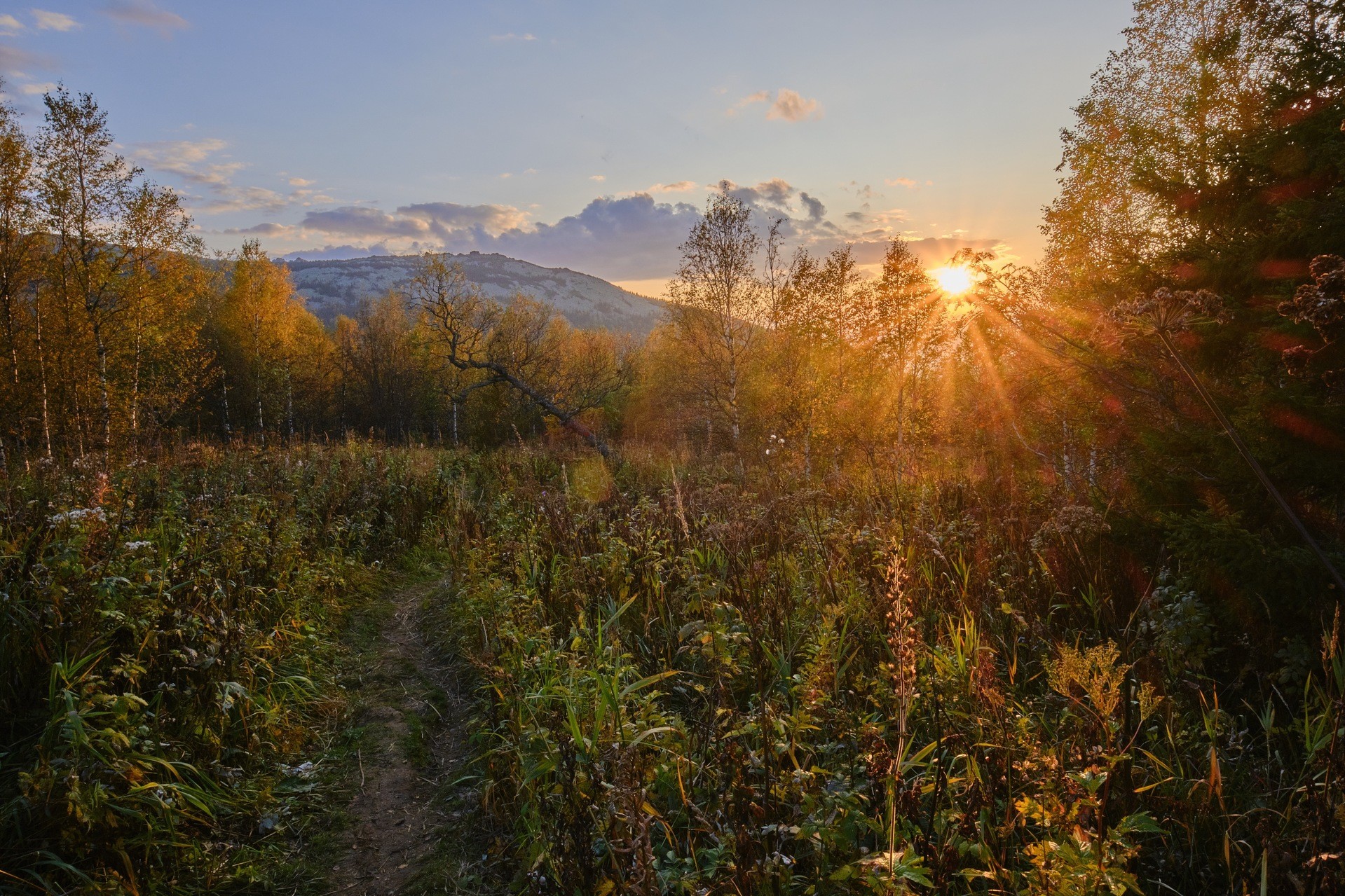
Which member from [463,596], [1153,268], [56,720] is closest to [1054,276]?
[1153,268]

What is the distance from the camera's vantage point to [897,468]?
841 centimetres

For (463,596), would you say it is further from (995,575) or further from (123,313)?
(123,313)

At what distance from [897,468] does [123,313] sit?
23.9 metres

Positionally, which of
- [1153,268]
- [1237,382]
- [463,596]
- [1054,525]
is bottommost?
[463,596]

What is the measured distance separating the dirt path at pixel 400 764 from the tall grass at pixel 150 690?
346mm

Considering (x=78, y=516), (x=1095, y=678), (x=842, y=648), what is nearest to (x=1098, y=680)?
(x=1095, y=678)

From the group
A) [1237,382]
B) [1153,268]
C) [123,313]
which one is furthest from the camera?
[123,313]

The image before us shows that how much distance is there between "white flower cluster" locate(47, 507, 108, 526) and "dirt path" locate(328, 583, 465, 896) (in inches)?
85.2

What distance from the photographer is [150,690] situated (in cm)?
353

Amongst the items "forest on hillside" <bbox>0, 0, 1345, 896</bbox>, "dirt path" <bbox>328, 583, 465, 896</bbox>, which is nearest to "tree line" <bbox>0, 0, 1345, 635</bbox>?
"forest on hillside" <bbox>0, 0, 1345, 896</bbox>

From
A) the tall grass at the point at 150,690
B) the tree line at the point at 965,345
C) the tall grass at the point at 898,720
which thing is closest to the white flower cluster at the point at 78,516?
the tall grass at the point at 150,690

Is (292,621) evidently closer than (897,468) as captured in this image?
Yes

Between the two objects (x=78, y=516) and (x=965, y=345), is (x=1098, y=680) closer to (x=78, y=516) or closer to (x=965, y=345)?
(x=78, y=516)

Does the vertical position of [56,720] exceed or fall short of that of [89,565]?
it falls short
